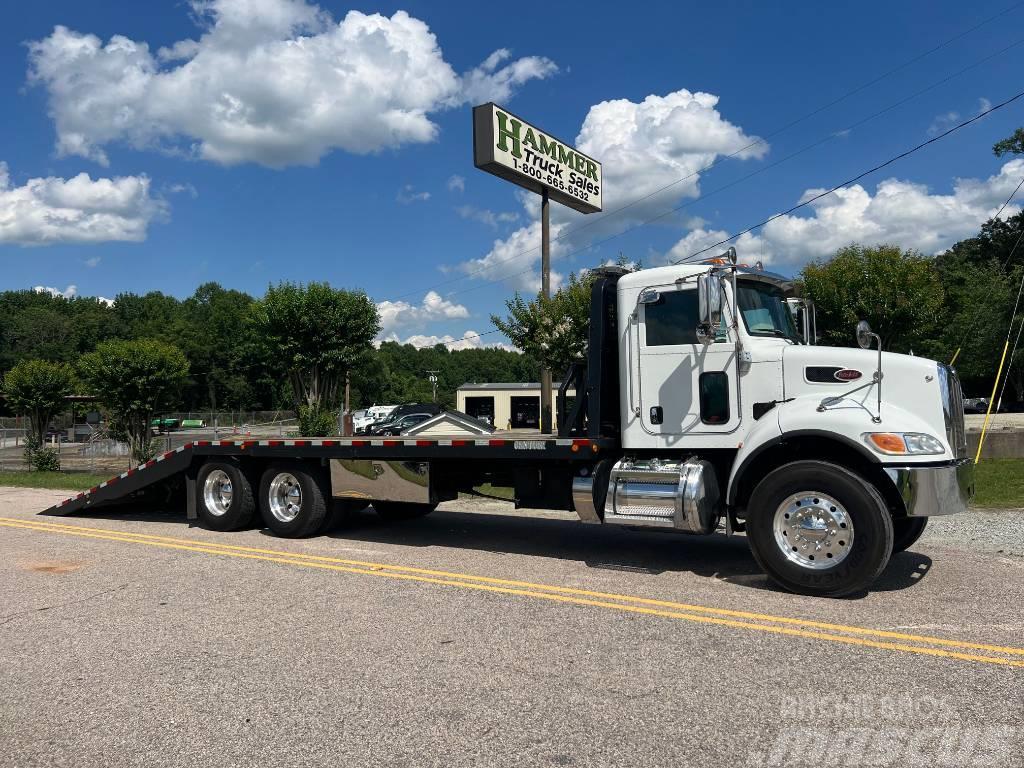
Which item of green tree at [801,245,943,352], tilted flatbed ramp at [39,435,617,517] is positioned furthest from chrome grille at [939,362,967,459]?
green tree at [801,245,943,352]

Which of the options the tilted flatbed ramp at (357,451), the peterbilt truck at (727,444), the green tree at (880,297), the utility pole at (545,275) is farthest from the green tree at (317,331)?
the peterbilt truck at (727,444)

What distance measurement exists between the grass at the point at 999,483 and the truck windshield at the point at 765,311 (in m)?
5.07

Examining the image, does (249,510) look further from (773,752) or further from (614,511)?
(773,752)

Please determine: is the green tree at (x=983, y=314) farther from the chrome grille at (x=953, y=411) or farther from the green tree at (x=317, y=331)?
the green tree at (x=317, y=331)

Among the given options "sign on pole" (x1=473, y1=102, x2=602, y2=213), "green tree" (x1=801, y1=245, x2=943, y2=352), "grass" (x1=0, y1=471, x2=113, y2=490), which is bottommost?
"grass" (x1=0, y1=471, x2=113, y2=490)

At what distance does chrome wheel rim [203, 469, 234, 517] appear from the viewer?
10.4 m

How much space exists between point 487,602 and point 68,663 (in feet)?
9.55

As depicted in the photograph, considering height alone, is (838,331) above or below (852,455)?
above

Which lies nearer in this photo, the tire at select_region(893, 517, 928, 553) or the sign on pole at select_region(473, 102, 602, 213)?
the tire at select_region(893, 517, 928, 553)

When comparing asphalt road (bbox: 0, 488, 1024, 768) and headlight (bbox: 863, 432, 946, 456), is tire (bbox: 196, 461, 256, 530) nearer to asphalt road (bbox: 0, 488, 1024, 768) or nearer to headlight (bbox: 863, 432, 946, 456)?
asphalt road (bbox: 0, 488, 1024, 768)

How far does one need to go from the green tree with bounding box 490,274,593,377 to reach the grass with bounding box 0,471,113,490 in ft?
38.2

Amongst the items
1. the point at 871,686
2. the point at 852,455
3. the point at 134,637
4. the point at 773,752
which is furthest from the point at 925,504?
the point at 134,637

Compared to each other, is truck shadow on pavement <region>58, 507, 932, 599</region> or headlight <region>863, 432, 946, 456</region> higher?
headlight <region>863, 432, 946, 456</region>

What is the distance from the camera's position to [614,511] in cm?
728
